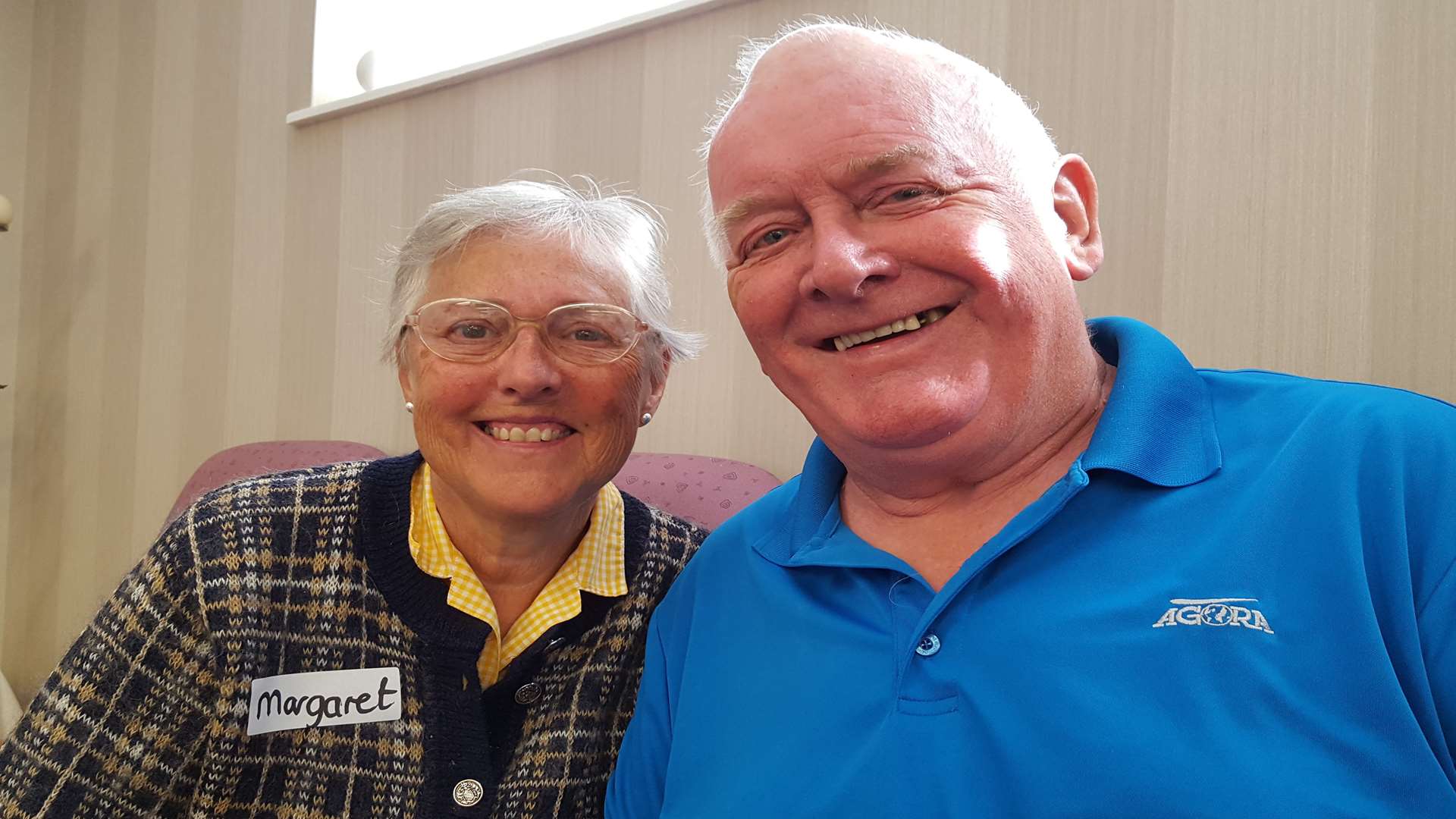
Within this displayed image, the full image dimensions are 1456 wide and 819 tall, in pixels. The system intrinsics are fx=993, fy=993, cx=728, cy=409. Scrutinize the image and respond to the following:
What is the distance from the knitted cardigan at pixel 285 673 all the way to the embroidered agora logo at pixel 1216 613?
833mm

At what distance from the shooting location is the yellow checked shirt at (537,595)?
56.5 inches

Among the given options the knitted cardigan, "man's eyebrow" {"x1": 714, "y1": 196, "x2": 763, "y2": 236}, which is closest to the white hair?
"man's eyebrow" {"x1": 714, "y1": 196, "x2": 763, "y2": 236}

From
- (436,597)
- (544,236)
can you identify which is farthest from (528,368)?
(436,597)

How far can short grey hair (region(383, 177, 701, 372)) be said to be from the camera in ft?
4.87

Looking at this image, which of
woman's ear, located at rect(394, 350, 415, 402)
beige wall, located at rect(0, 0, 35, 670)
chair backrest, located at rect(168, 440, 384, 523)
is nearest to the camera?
woman's ear, located at rect(394, 350, 415, 402)

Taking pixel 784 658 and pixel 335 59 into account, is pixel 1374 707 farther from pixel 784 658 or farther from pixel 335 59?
pixel 335 59

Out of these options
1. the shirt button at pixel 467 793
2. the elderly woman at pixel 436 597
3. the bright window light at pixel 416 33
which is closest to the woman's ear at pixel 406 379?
the elderly woman at pixel 436 597

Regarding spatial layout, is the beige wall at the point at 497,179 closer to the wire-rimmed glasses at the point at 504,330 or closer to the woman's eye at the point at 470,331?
the wire-rimmed glasses at the point at 504,330

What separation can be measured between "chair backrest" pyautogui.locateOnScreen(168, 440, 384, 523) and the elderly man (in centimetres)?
156

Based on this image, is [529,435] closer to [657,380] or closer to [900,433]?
[657,380]

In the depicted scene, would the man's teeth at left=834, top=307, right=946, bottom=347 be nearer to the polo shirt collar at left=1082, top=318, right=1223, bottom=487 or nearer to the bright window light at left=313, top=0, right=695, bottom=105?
the polo shirt collar at left=1082, top=318, right=1223, bottom=487

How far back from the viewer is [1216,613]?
2.83 ft

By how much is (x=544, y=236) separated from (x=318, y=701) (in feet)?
2.37

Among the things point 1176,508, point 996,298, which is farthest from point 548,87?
→ point 1176,508
